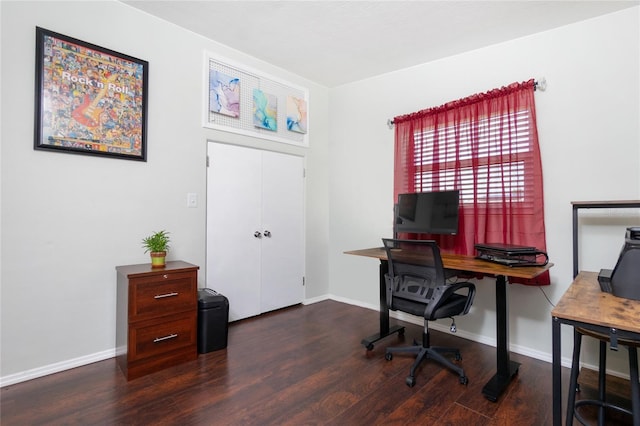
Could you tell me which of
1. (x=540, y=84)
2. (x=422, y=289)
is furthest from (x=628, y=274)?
(x=540, y=84)

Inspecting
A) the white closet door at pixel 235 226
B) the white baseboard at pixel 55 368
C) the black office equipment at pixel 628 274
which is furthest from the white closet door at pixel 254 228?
the black office equipment at pixel 628 274

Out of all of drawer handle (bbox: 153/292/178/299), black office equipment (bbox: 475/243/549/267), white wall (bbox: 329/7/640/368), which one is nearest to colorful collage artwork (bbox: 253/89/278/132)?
white wall (bbox: 329/7/640/368)

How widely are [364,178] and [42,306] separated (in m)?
Result: 3.15

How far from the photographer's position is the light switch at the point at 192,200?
2.98 metres

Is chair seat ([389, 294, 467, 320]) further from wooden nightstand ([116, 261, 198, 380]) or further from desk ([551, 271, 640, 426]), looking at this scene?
wooden nightstand ([116, 261, 198, 380])

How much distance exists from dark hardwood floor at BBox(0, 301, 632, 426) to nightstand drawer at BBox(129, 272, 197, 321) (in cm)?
43

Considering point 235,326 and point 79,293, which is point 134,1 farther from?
point 235,326

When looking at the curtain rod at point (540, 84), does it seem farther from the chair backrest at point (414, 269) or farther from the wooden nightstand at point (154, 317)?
the wooden nightstand at point (154, 317)

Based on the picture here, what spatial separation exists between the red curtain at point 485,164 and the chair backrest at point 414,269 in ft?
3.00

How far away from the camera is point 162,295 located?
2354 millimetres

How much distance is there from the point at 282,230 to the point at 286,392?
197cm

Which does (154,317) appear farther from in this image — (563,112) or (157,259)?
(563,112)

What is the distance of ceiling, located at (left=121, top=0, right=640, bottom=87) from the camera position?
2463 mm

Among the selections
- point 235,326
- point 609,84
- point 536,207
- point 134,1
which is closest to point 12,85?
point 134,1
